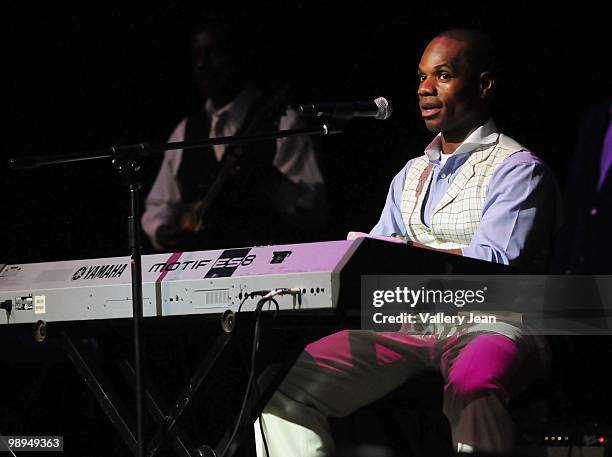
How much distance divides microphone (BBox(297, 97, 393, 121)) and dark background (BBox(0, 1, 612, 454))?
0.81 meters

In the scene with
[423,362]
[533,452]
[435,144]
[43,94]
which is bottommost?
[533,452]

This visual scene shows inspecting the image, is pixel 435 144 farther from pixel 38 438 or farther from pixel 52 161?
pixel 38 438

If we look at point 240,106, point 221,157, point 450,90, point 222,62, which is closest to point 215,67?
point 222,62

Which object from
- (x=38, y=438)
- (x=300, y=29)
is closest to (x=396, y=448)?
(x=38, y=438)

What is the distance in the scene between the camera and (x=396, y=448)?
3.27 metres

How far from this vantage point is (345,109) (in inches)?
110

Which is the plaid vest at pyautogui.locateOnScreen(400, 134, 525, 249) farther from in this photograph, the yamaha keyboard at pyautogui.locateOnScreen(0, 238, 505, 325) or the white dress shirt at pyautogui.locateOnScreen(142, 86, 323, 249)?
the white dress shirt at pyautogui.locateOnScreen(142, 86, 323, 249)

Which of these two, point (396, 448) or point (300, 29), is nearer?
point (396, 448)

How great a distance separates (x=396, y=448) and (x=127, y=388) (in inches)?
57.4

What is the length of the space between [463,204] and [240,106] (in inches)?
68.5

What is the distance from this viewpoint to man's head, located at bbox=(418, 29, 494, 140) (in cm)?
339

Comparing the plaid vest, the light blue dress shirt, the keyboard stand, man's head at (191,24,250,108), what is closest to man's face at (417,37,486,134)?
the plaid vest

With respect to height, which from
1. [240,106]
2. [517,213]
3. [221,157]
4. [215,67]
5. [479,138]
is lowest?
[517,213]

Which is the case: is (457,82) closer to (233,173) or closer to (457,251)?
(457,251)
